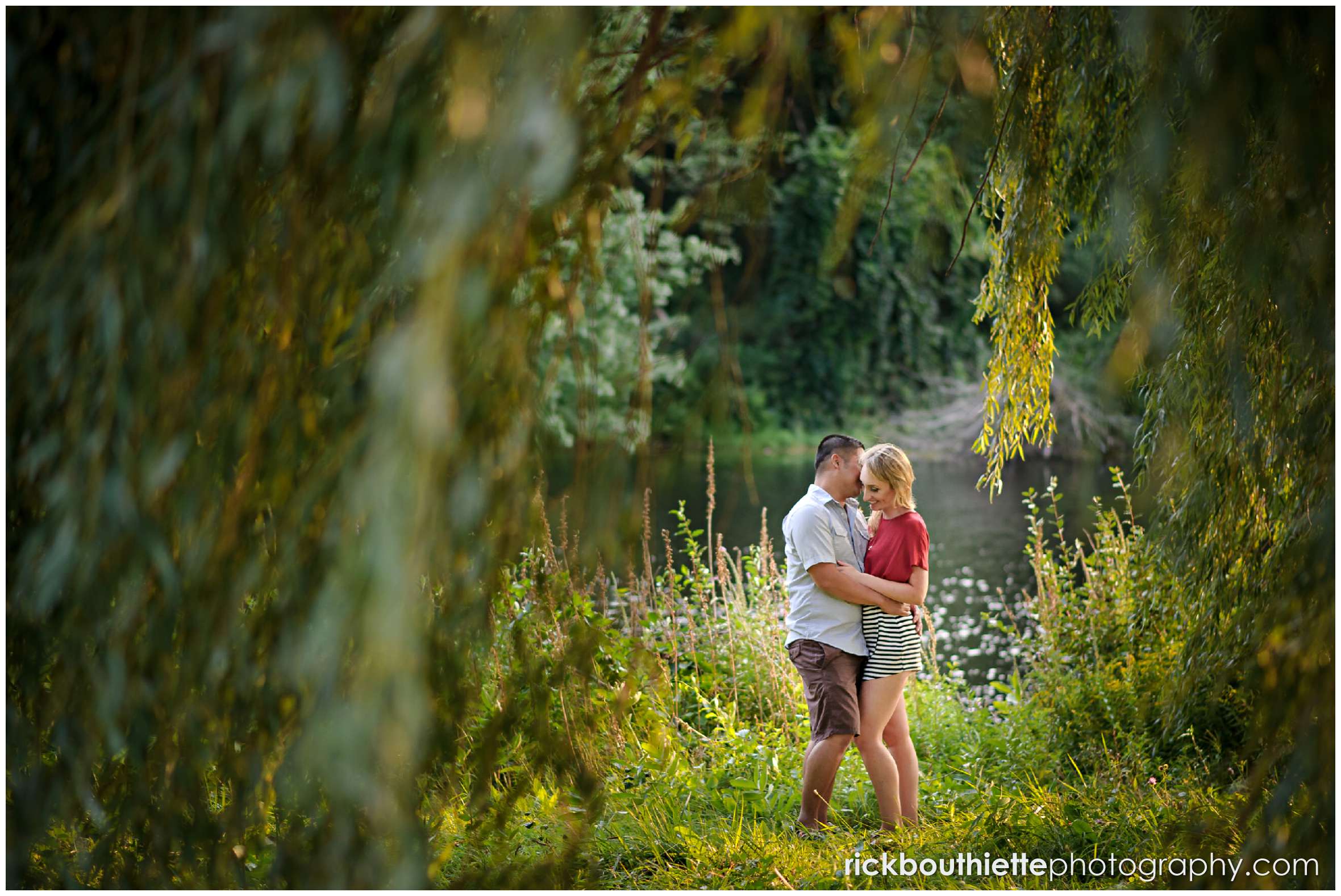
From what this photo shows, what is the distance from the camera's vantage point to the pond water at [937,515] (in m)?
Result: 1.36

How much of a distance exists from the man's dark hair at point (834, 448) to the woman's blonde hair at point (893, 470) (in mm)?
82

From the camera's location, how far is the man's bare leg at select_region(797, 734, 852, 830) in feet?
10.8

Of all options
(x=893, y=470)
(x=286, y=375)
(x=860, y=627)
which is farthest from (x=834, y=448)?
(x=286, y=375)

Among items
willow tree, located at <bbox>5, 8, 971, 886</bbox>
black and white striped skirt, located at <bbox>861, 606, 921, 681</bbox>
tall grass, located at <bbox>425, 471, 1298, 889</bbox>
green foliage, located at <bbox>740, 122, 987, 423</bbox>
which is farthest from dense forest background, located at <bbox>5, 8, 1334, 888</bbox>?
green foliage, located at <bbox>740, 122, 987, 423</bbox>

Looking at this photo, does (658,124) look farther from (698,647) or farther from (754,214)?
(698,647)

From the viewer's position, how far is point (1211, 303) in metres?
2.71

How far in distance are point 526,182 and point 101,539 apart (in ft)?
1.84

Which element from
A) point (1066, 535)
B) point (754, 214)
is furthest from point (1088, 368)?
point (754, 214)

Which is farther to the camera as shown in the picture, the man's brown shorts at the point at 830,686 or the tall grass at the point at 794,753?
the man's brown shorts at the point at 830,686

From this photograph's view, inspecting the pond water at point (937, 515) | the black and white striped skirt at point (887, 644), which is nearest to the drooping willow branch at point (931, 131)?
the pond water at point (937, 515)

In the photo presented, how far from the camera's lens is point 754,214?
4.95ft

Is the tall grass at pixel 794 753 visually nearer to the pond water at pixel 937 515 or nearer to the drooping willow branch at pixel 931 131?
the pond water at pixel 937 515

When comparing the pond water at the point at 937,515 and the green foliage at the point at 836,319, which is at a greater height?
the green foliage at the point at 836,319

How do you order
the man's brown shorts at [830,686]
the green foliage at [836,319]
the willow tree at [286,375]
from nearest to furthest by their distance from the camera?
1. the willow tree at [286,375]
2. the man's brown shorts at [830,686]
3. the green foliage at [836,319]
